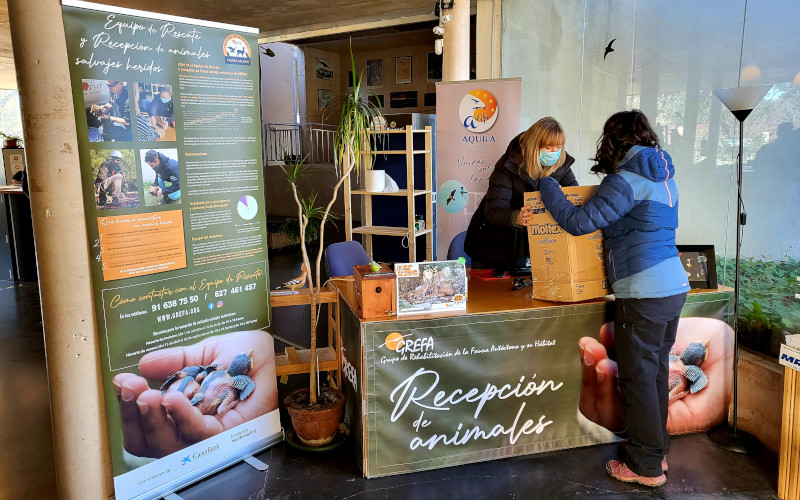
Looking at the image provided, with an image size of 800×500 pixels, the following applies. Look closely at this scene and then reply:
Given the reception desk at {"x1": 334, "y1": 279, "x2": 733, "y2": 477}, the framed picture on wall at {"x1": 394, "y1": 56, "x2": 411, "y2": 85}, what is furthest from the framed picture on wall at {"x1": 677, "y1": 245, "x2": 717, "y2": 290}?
the framed picture on wall at {"x1": 394, "y1": 56, "x2": 411, "y2": 85}

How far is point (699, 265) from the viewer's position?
3.12 meters

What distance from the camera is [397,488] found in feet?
8.94

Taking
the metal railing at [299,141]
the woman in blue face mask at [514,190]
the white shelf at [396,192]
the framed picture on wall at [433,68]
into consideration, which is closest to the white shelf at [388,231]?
the white shelf at [396,192]

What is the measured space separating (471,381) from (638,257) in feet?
3.18

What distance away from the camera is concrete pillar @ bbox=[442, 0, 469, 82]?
260 inches

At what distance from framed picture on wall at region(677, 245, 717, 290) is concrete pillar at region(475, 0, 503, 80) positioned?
4376mm

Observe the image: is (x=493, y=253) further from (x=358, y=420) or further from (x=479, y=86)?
(x=479, y=86)

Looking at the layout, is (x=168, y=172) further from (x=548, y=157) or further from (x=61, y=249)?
(x=548, y=157)

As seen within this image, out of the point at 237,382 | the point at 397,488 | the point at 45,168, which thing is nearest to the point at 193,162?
the point at 45,168

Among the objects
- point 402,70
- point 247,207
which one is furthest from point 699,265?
point 402,70

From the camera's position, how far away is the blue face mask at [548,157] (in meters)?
3.05

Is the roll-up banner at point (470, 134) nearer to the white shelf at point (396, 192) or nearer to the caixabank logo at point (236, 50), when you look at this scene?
the white shelf at point (396, 192)

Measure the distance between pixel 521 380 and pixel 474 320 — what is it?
0.42 metres

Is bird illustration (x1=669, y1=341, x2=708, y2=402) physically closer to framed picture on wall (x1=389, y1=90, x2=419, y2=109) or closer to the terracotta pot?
the terracotta pot
